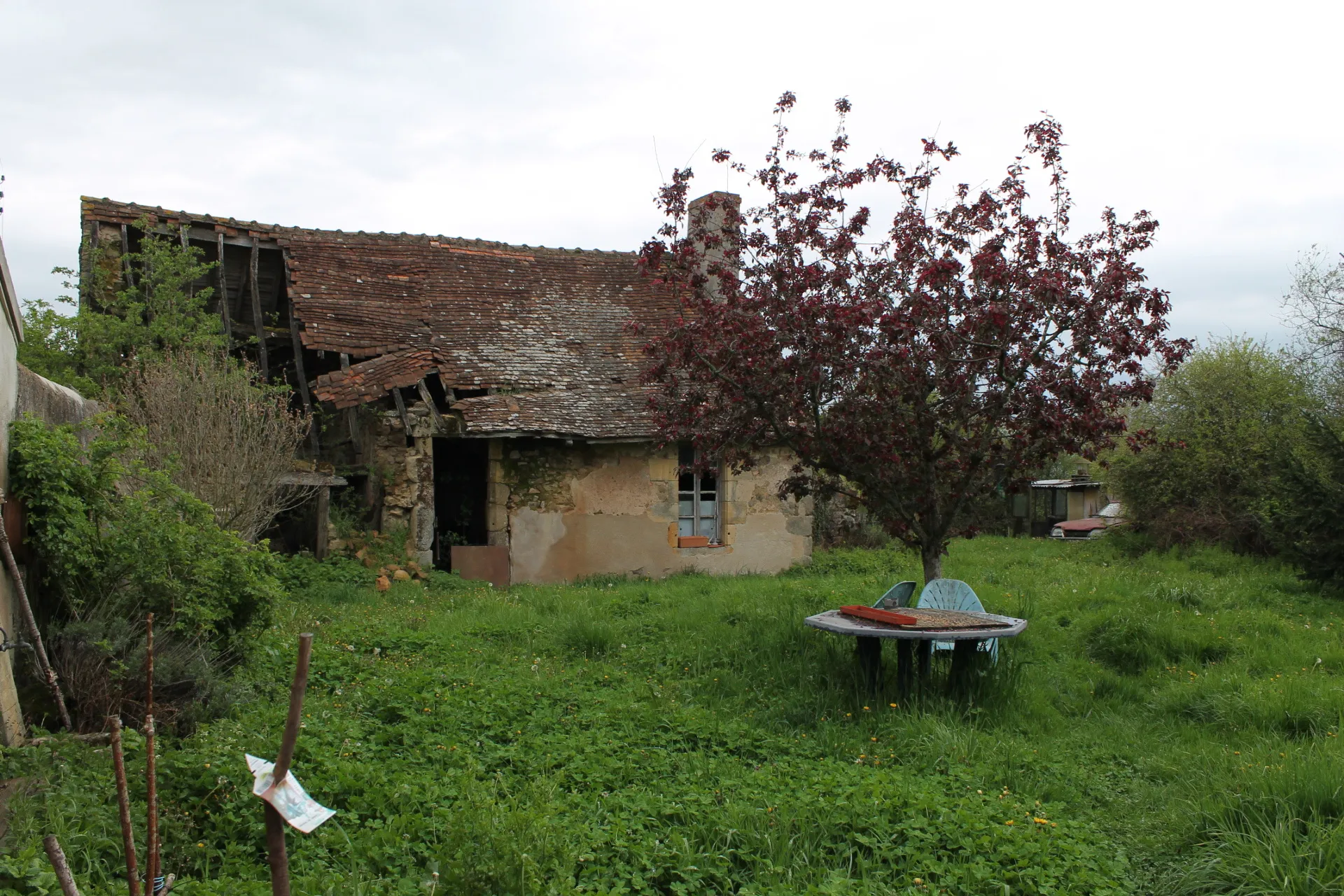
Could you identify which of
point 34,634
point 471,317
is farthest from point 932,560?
point 471,317

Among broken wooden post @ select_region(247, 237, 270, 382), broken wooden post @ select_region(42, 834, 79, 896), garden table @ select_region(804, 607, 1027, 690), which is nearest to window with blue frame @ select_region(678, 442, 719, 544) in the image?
broken wooden post @ select_region(247, 237, 270, 382)

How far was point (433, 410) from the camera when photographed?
1381cm

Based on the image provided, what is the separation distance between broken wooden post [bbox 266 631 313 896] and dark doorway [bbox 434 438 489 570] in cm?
1400

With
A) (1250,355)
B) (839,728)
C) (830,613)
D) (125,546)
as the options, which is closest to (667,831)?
(839,728)

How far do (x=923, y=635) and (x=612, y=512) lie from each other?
8.59 meters

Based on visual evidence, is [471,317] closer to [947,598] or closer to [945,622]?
[947,598]

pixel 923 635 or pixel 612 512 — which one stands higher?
pixel 612 512

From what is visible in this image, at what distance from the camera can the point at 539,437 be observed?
46.4 feet

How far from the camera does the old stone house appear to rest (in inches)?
547

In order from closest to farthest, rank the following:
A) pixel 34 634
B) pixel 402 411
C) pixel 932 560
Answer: pixel 34 634 → pixel 932 560 → pixel 402 411

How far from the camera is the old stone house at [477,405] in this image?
45.6 ft

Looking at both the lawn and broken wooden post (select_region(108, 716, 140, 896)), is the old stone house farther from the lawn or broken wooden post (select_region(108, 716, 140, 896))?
broken wooden post (select_region(108, 716, 140, 896))

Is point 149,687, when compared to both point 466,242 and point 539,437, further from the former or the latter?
point 466,242

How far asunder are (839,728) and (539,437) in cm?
859
